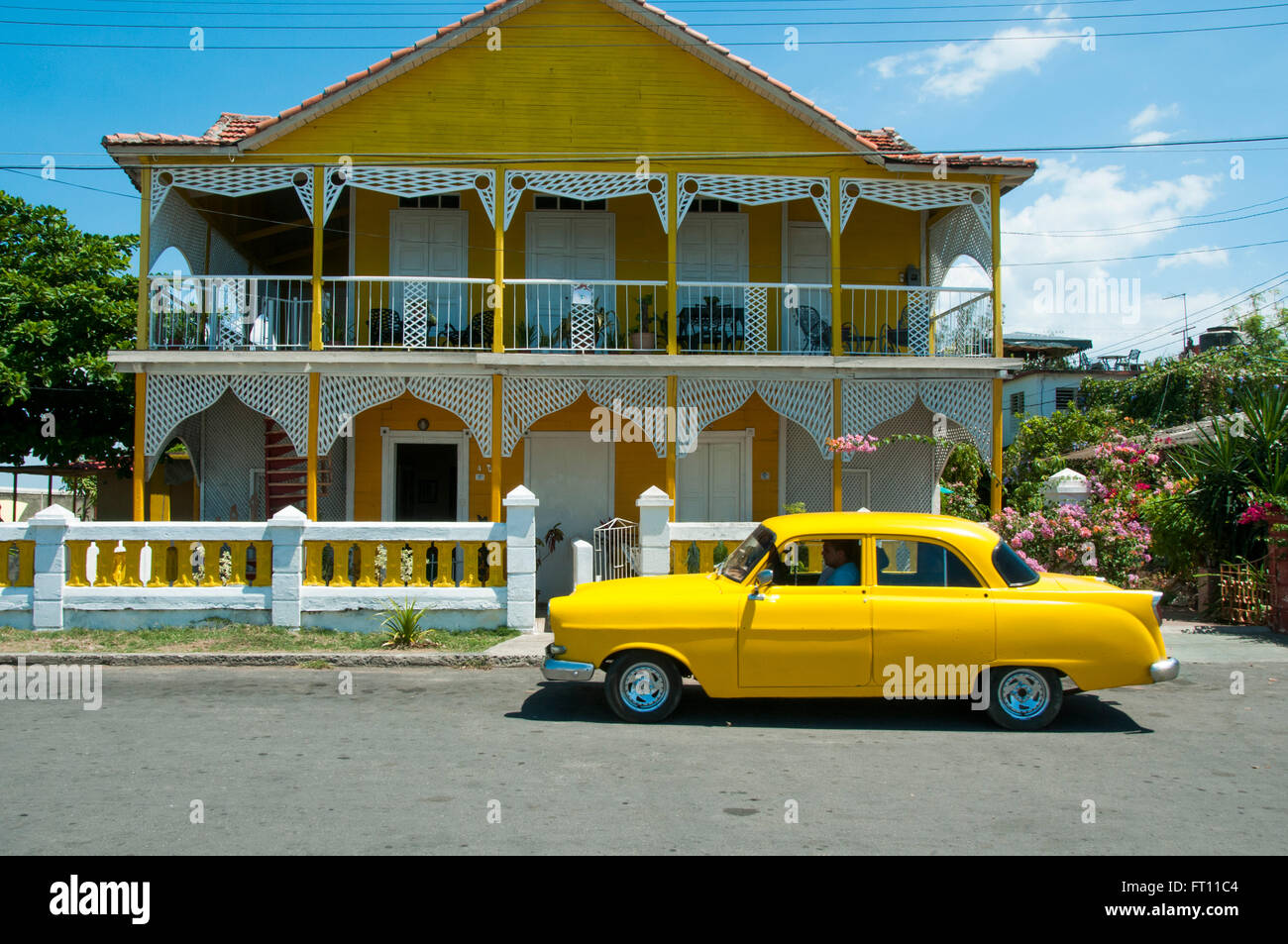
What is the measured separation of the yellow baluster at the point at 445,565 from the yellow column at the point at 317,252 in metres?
3.99

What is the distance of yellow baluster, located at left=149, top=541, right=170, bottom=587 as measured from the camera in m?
11.6

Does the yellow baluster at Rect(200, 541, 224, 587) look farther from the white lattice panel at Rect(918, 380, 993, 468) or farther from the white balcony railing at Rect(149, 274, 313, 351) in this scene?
the white lattice panel at Rect(918, 380, 993, 468)

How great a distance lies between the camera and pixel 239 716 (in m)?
7.65

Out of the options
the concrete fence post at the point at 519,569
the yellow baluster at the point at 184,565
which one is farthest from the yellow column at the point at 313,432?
the concrete fence post at the point at 519,569

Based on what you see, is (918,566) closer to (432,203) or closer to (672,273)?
(672,273)

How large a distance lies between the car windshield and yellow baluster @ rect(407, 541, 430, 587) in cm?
491

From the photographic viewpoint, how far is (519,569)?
11.6 metres

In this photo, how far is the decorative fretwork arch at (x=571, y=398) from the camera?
46.1ft

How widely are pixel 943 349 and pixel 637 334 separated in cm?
493

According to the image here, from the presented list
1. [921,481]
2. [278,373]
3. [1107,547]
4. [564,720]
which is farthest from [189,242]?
[1107,547]

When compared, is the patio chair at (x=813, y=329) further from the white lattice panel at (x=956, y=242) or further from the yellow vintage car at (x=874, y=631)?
the yellow vintage car at (x=874, y=631)

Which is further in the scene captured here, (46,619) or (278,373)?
(278,373)
